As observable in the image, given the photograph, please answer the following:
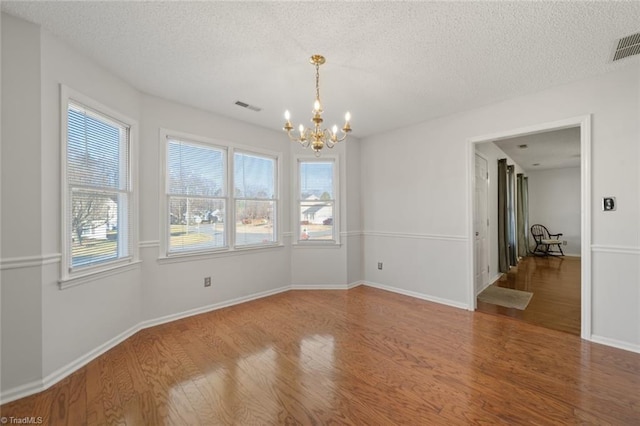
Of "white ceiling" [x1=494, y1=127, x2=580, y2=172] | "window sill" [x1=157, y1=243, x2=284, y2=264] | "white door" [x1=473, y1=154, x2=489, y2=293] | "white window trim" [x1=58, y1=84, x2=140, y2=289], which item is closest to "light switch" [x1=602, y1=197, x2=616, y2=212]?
"white door" [x1=473, y1=154, x2=489, y2=293]

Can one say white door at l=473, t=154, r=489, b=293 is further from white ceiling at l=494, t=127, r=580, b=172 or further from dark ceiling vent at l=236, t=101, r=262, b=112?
dark ceiling vent at l=236, t=101, r=262, b=112

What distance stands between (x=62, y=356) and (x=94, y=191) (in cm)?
144

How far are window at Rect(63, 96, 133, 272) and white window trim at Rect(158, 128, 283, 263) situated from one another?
365 mm

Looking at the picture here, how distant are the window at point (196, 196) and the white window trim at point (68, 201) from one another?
0.40 m

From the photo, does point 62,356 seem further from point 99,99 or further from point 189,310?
point 99,99

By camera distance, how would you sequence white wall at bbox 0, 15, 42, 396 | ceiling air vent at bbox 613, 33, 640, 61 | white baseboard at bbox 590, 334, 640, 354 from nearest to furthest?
white wall at bbox 0, 15, 42, 396 → ceiling air vent at bbox 613, 33, 640, 61 → white baseboard at bbox 590, 334, 640, 354

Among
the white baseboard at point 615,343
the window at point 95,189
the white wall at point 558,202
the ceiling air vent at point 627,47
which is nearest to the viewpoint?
the ceiling air vent at point 627,47

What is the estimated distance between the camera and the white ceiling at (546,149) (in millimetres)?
4858

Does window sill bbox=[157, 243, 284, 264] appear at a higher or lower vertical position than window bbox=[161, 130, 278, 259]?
lower

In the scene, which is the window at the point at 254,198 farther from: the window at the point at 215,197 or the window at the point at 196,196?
the window at the point at 196,196

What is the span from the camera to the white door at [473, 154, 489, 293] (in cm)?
439

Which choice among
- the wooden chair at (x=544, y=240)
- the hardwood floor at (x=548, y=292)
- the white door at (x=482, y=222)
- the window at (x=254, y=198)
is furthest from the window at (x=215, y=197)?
the wooden chair at (x=544, y=240)

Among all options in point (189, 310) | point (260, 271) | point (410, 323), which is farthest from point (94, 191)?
point (410, 323)

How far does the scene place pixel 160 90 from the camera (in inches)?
121
